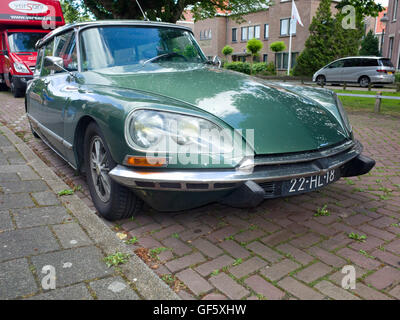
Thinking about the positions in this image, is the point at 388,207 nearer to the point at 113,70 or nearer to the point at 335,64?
the point at 113,70

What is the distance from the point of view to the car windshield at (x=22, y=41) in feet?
40.6

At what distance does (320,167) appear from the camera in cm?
269

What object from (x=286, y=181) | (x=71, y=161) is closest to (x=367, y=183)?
(x=286, y=181)

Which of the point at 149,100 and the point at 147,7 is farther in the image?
the point at 147,7

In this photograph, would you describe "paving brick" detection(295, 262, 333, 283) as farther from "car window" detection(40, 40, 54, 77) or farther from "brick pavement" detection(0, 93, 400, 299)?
"car window" detection(40, 40, 54, 77)

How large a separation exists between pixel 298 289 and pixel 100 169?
1.81 m

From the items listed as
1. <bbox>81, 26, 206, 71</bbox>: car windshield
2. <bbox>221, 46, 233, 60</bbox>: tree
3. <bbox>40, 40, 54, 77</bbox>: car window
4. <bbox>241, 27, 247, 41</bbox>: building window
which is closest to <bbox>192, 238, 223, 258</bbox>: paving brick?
<bbox>81, 26, 206, 71</bbox>: car windshield

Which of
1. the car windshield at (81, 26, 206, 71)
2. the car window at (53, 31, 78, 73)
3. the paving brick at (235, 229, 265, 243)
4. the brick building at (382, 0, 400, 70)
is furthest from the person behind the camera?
the brick building at (382, 0, 400, 70)

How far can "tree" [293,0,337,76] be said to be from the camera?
29.7 metres

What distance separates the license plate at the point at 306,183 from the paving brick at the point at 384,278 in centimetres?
71

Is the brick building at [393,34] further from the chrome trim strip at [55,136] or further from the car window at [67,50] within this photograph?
the chrome trim strip at [55,136]

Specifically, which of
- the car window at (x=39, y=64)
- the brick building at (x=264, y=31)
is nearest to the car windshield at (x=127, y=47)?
the car window at (x=39, y=64)

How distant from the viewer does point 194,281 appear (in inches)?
87.8
